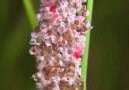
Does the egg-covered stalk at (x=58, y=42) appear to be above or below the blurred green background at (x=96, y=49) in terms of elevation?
below

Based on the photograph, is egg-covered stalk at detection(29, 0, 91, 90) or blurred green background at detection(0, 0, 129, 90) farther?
blurred green background at detection(0, 0, 129, 90)

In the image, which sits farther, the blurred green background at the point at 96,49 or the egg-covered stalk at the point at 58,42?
the blurred green background at the point at 96,49

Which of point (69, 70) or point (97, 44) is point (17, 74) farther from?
point (69, 70)

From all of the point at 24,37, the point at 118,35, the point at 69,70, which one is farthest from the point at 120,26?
the point at 69,70

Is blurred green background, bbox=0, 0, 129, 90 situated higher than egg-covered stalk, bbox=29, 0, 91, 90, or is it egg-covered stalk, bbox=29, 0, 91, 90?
blurred green background, bbox=0, 0, 129, 90
